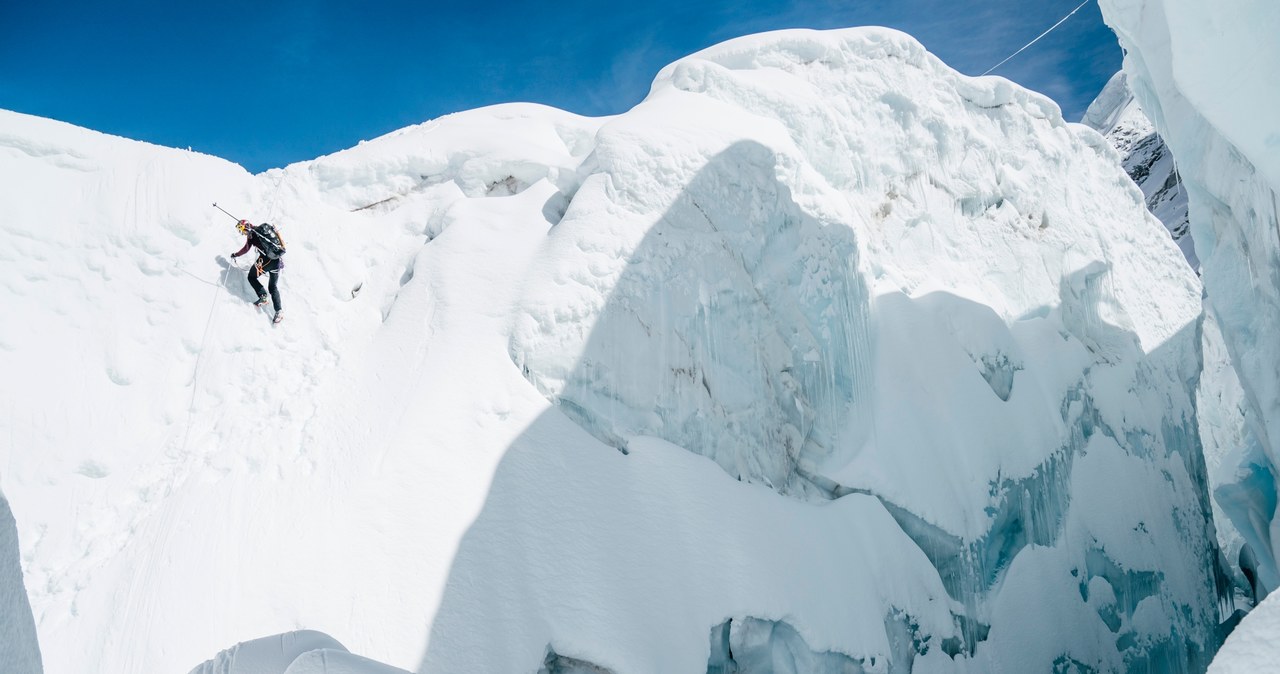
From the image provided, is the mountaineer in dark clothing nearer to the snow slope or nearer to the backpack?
the backpack

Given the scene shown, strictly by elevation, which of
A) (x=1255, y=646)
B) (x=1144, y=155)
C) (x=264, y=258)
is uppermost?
(x=1144, y=155)

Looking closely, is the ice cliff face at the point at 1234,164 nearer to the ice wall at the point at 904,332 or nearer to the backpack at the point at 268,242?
the ice wall at the point at 904,332

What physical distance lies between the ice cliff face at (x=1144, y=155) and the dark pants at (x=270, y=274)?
3249 cm

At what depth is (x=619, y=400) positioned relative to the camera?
25.6 ft

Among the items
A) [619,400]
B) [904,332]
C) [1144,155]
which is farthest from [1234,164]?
[1144,155]

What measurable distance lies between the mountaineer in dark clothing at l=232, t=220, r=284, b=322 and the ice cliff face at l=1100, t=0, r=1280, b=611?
27.5 feet

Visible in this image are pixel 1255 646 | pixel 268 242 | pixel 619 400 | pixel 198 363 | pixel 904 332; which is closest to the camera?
pixel 1255 646

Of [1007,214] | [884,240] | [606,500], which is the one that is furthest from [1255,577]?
[606,500]

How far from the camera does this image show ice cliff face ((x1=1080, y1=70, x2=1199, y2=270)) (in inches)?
1364

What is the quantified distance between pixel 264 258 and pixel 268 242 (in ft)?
0.57

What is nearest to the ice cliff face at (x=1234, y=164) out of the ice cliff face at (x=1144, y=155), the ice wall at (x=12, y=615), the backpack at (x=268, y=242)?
the ice wall at (x=12, y=615)

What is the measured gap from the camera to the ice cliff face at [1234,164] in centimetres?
514

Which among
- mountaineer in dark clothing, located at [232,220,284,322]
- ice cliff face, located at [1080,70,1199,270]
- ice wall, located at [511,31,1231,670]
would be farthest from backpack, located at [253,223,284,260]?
ice cliff face, located at [1080,70,1199,270]

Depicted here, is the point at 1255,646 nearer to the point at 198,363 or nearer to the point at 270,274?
the point at 198,363
